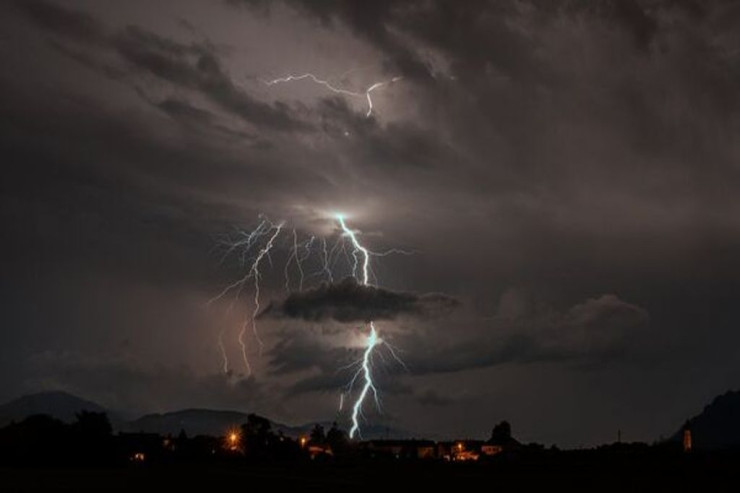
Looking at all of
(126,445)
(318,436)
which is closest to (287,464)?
(126,445)

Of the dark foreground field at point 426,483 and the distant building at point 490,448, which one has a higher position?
the distant building at point 490,448

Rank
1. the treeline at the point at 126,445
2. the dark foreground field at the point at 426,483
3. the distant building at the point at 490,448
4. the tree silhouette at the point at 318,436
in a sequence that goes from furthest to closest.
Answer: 1. the distant building at the point at 490,448
2. the tree silhouette at the point at 318,436
3. the treeline at the point at 126,445
4. the dark foreground field at the point at 426,483

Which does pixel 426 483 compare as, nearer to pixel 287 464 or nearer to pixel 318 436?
pixel 287 464

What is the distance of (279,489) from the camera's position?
37.8m

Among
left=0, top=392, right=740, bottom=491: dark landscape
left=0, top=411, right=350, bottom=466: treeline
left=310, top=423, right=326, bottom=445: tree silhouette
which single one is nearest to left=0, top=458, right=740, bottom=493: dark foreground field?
left=0, top=392, right=740, bottom=491: dark landscape

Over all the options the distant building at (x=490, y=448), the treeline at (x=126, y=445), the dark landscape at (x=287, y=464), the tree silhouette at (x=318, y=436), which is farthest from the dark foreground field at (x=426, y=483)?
the distant building at (x=490, y=448)

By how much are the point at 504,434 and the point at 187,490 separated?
105359 millimetres

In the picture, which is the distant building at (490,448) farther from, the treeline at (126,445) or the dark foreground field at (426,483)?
the dark foreground field at (426,483)

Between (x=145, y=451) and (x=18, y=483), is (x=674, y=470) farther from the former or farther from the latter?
(x=145, y=451)

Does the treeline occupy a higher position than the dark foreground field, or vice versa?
the treeline

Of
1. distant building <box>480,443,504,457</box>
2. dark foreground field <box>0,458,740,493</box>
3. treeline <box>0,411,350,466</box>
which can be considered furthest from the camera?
distant building <box>480,443,504,457</box>

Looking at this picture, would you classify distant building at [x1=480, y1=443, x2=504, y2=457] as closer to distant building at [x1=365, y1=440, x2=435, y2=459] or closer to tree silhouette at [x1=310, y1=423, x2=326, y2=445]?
distant building at [x1=365, y1=440, x2=435, y2=459]

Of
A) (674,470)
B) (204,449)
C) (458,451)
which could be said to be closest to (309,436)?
(458,451)

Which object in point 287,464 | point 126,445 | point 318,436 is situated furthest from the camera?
point 318,436
